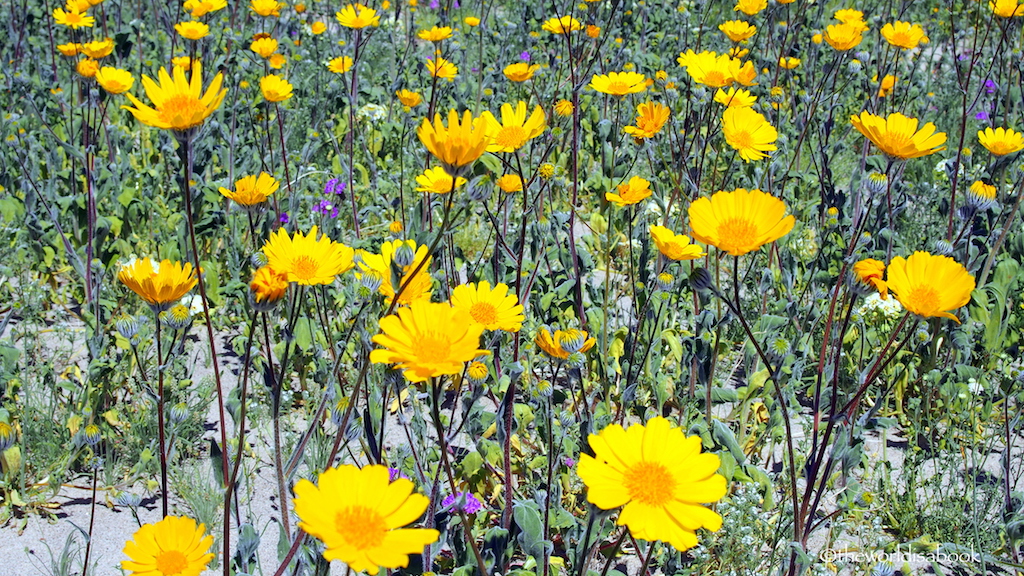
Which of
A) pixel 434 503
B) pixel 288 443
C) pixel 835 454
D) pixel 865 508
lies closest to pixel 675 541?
pixel 434 503

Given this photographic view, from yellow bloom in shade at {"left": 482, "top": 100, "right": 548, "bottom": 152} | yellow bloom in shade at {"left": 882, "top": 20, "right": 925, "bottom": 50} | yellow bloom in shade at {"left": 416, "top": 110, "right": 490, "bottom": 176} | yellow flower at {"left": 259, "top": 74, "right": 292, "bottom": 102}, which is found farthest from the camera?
yellow bloom in shade at {"left": 882, "top": 20, "right": 925, "bottom": 50}

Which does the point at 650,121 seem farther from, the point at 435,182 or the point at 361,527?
the point at 361,527

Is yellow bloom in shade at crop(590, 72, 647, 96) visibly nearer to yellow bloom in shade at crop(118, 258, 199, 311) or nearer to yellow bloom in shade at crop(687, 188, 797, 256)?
yellow bloom in shade at crop(687, 188, 797, 256)

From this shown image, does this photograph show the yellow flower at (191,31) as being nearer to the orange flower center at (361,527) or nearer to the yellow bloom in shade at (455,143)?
the yellow bloom in shade at (455,143)

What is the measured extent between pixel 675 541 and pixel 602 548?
3.17 feet

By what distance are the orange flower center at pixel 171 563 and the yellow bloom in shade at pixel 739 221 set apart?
3.64ft

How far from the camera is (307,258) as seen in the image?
6.17ft

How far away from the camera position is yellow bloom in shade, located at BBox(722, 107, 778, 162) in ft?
9.19

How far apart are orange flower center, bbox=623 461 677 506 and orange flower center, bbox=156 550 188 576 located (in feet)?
2.56

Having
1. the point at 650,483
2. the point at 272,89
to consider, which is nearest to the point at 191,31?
the point at 272,89

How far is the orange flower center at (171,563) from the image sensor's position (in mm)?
1407

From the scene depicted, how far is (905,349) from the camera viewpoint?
321 centimetres

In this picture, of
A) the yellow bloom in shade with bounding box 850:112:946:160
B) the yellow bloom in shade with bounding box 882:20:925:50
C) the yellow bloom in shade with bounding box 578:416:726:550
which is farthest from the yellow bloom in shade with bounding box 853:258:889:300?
the yellow bloom in shade with bounding box 882:20:925:50

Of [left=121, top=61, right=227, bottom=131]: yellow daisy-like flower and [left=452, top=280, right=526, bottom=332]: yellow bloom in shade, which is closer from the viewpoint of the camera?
[left=121, top=61, right=227, bottom=131]: yellow daisy-like flower
